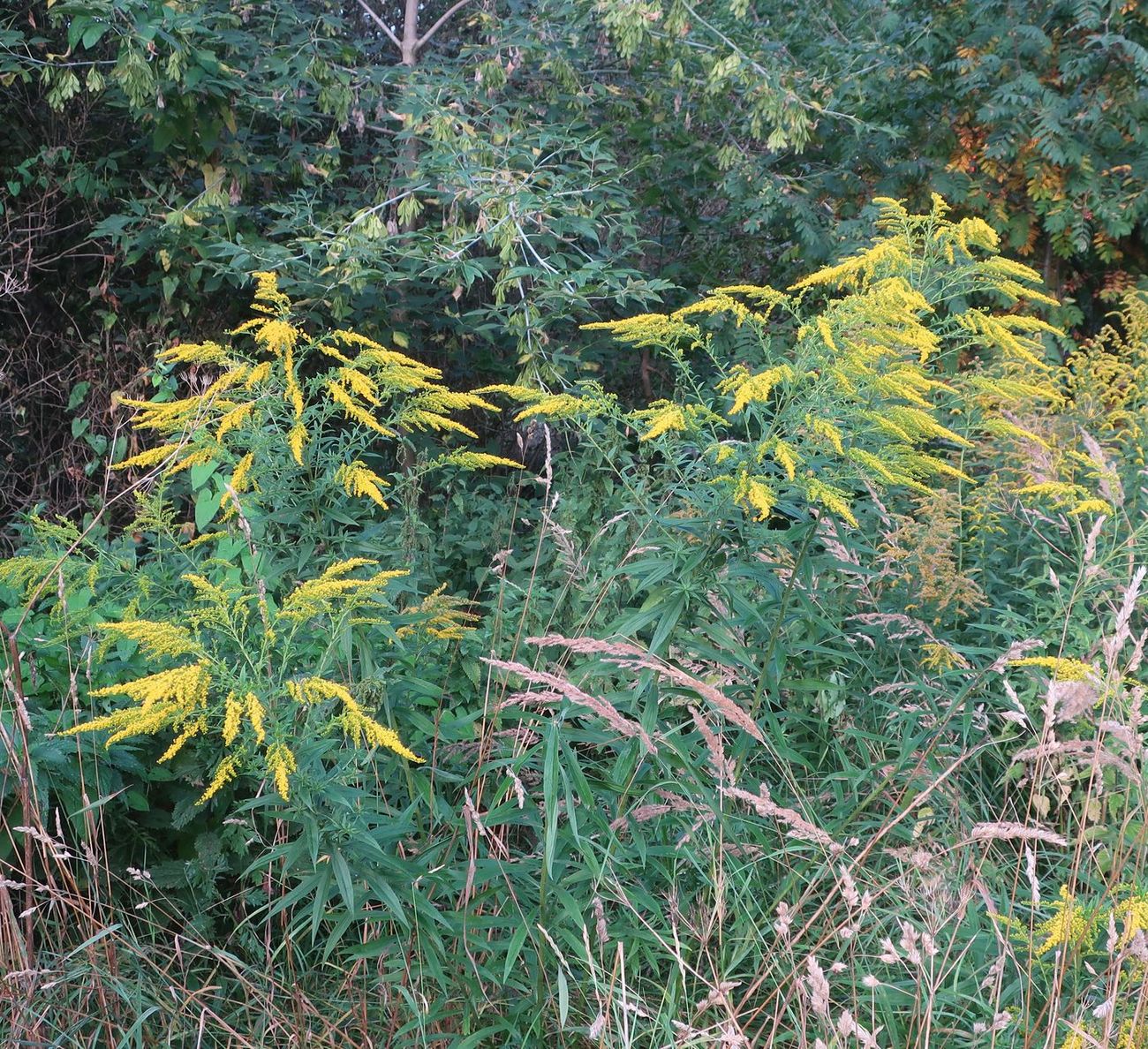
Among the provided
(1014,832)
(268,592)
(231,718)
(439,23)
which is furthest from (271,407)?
(439,23)

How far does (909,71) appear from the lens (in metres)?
5.81

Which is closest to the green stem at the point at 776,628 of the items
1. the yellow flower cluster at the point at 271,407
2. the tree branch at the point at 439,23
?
the yellow flower cluster at the point at 271,407

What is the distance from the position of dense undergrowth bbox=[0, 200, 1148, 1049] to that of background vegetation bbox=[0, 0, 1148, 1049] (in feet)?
0.08

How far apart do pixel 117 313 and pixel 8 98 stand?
1115mm

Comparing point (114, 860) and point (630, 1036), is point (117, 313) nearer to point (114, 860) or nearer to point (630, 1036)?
point (114, 860)

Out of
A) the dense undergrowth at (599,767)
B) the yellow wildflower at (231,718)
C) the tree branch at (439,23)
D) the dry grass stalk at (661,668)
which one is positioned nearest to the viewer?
the yellow wildflower at (231,718)

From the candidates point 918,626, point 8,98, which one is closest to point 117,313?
point 8,98

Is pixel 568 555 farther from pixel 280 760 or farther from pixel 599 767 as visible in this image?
pixel 280 760

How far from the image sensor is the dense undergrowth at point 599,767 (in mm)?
2207

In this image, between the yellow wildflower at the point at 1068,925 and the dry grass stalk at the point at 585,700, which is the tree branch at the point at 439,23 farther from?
the yellow wildflower at the point at 1068,925

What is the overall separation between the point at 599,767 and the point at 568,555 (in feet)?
2.00

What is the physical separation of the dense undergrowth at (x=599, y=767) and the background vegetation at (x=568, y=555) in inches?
0.9

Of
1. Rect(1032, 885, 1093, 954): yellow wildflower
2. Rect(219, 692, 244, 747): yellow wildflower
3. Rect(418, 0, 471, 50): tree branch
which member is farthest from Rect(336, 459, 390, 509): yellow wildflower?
Rect(418, 0, 471, 50): tree branch

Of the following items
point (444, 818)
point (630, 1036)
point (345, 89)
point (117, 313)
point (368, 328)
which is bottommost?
point (630, 1036)
